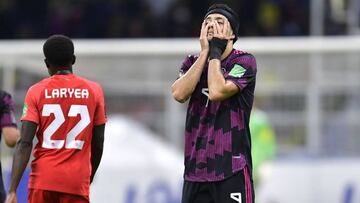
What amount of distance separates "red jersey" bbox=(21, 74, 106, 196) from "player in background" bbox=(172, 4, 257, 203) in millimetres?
703

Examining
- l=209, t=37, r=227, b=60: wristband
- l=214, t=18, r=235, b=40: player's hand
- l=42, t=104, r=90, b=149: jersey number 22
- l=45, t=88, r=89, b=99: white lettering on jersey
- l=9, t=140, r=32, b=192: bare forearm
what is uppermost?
l=214, t=18, r=235, b=40: player's hand

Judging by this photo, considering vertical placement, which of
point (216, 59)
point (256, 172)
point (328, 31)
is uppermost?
point (328, 31)

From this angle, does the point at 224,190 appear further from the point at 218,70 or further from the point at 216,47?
the point at 216,47

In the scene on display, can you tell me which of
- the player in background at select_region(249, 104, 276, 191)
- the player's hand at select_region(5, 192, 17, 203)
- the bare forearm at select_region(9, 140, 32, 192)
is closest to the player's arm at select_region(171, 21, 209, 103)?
the bare forearm at select_region(9, 140, 32, 192)

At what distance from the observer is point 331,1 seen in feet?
57.2

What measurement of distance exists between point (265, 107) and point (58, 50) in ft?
25.0

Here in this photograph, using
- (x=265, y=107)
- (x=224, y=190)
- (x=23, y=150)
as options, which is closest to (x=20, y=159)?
(x=23, y=150)

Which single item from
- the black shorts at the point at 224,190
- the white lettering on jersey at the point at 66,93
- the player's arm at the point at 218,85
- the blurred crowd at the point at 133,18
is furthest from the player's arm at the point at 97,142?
the blurred crowd at the point at 133,18

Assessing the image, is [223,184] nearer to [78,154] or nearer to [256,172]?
[78,154]

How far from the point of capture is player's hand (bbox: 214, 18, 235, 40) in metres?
7.86

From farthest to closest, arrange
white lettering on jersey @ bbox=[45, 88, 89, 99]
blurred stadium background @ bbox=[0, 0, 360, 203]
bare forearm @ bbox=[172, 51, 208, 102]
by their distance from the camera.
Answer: blurred stadium background @ bbox=[0, 0, 360, 203]
white lettering on jersey @ bbox=[45, 88, 89, 99]
bare forearm @ bbox=[172, 51, 208, 102]

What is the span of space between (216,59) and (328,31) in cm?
1010

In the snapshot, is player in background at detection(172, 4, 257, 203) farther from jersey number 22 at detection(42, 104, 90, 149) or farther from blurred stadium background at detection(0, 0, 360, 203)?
blurred stadium background at detection(0, 0, 360, 203)

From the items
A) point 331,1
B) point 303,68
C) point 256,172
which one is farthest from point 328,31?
point 256,172
